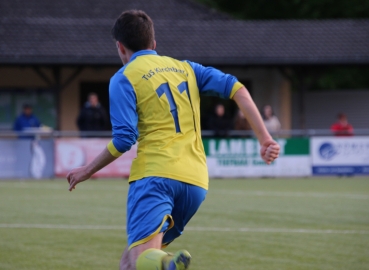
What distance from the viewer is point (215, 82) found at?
4.39 m

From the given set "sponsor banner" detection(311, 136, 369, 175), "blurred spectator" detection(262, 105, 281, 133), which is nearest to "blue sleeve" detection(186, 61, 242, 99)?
"sponsor banner" detection(311, 136, 369, 175)

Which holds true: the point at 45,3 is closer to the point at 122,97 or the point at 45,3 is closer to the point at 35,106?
the point at 35,106

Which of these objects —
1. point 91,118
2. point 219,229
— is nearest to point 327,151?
point 91,118

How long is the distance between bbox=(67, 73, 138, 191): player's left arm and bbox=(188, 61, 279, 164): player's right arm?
446 mm

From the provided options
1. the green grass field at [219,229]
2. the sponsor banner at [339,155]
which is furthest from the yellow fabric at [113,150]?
the sponsor banner at [339,155]

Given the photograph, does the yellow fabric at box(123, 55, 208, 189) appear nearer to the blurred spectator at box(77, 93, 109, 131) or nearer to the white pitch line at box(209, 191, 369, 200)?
the white pitch line at box(209, 191, 369, 200)

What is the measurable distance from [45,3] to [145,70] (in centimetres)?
2382

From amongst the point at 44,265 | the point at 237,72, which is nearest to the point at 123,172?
the point at 237,72

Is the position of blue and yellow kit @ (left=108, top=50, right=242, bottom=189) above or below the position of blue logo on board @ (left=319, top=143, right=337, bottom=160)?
below

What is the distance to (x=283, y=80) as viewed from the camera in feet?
86.3

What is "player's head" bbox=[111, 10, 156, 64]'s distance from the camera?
4.30 meters

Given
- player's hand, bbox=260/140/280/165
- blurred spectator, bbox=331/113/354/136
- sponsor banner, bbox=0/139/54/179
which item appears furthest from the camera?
blurred spectator, bbox=331/113/354/136

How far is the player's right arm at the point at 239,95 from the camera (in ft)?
13.7

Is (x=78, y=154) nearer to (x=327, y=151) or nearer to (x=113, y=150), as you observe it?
(x=327, y=151)
